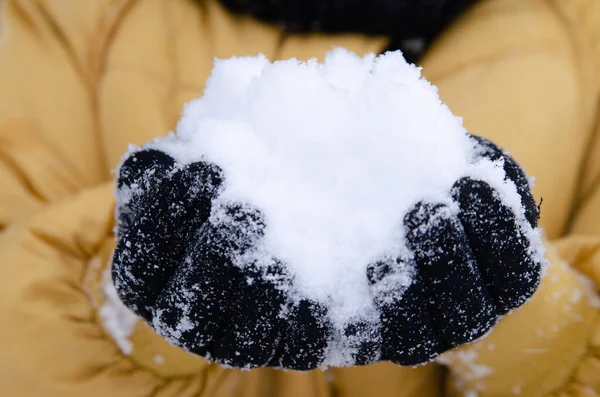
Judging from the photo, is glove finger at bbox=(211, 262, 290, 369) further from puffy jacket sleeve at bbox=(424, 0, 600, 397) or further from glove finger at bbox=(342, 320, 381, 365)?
puffy jacket sleeve at bbox=(424, 0, 600, 397)

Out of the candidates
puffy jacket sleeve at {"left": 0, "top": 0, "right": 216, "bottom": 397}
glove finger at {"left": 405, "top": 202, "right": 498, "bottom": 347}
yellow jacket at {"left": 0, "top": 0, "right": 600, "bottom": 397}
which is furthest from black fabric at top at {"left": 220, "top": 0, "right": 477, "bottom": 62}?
glove finger at {"left": 405, "top": 202, "right": 498, "bottom": 347}

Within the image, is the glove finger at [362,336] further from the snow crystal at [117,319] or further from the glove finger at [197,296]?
the snow crystal at [117,319]

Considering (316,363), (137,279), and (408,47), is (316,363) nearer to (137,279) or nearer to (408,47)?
(137,279)

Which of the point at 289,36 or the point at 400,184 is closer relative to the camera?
the point at 400,184

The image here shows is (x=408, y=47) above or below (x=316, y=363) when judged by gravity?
above

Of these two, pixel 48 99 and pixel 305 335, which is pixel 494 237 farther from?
pixel 48 99

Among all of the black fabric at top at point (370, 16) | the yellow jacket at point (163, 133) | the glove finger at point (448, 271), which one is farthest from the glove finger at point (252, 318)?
the black fabric at top at point (370, 16)

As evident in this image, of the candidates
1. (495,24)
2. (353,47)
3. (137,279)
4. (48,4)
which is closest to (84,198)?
(137,279)
